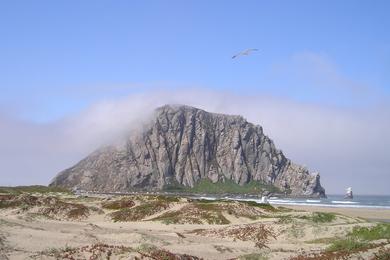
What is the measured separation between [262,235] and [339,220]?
1722 centimetres

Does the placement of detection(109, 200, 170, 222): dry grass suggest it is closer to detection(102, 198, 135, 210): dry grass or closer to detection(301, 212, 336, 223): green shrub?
detection(102, 198, 135, 210): dry grass

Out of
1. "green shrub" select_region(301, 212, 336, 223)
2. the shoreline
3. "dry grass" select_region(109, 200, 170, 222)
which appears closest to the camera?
"green shrub" select_region(301, 212, 336, 223)

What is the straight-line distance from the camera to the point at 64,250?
21.5 metres

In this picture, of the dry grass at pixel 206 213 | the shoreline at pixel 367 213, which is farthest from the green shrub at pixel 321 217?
the shoreline at pixel 367 213

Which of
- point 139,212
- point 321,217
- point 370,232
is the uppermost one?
point 321,217

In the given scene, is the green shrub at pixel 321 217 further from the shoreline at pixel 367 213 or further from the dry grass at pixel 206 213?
the shoreline at pixel 367 213

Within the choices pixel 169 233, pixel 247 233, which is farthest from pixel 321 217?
pixel 169 233

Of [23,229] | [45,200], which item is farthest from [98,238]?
[45,200]

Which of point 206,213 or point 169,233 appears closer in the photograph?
point 169,233

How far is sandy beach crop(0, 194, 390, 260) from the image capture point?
2183 cm

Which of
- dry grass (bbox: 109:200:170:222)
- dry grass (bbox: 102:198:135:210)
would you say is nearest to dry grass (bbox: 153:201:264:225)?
dry grass (bbox: 109:200:170:222)

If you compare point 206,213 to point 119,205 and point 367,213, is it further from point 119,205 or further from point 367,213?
point 367,213

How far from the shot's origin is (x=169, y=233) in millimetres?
35875

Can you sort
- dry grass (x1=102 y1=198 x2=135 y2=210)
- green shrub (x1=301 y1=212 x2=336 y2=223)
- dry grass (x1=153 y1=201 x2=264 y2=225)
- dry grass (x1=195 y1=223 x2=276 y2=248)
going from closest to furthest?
dry grass (x1=195 y1=223 x2=276 y2=248)
green shrub (x1=301 y1=212 x2=336 y2=223)
dry grass (x1=153 y1=201 x2=264 y2=225)
dry grass (x1=102 y1=198 x2=135 y2=210)
